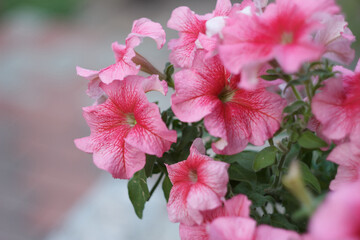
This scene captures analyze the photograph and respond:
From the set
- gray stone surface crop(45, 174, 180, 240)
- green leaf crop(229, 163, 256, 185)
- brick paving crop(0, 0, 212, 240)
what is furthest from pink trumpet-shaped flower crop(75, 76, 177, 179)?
brick paving crop(0, 0, 212, 240)

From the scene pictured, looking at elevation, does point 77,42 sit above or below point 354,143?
below

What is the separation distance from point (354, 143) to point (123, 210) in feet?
3.51

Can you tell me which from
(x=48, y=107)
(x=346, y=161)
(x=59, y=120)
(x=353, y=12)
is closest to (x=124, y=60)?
(x=346, y=161)

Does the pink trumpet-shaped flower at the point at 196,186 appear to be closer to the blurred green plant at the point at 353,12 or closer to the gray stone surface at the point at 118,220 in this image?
the gray stone surface at the point at 118,220

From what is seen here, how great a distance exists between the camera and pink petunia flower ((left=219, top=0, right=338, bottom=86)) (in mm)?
347

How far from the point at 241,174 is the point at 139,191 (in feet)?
0.41

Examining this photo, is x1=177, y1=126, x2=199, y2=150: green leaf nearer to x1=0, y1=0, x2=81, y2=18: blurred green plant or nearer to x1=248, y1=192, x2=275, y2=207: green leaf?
x1=248, y1=192, x2=275, y2=207: green leaf

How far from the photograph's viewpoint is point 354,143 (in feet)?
1.26

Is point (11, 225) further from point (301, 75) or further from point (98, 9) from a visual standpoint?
point (98, 9)

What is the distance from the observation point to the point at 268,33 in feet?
1.20

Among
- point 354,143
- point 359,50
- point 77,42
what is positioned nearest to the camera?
point 354,143

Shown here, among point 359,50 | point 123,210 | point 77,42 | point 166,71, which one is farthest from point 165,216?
point 77,42

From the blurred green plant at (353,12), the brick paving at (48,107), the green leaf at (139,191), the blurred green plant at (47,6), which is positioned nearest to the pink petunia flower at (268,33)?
the green leaf at (139,191)

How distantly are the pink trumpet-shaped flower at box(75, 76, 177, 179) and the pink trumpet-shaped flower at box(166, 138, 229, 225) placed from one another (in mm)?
30
